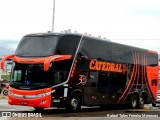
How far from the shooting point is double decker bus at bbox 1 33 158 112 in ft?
62.4

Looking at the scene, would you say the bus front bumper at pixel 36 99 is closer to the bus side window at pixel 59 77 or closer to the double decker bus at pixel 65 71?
the double decker bus at pixel 65 71

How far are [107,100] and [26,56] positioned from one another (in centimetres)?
612

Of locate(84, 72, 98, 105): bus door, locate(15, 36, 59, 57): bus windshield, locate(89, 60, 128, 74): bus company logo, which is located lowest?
locate(84, 72, 98, 105): bus door

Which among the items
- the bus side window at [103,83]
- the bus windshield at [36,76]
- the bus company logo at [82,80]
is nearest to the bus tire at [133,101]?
the bus side window at [103,83]

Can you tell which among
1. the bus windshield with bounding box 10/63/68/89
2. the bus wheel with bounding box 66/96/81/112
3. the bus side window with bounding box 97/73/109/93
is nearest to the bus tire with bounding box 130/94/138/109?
the bus side window with bounding box 97/73/109/93

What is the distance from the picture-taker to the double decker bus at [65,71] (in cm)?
1903

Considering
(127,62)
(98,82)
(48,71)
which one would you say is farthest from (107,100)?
(48,71)

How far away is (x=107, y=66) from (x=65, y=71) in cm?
416

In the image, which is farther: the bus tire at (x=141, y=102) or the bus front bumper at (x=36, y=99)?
the bus tire at (x=141, y=102)

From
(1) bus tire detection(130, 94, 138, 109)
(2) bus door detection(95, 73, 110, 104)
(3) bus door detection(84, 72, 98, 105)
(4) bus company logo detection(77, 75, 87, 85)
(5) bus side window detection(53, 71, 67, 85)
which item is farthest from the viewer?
(1) bus tire detection(130, 94, 138, 109)

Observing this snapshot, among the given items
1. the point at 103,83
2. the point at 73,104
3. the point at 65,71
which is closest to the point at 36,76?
the point at 65,71

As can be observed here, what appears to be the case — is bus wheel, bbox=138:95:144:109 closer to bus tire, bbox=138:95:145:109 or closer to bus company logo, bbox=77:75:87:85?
bus tire, bbox=138:95:145:109

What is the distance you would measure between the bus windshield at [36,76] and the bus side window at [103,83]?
131 inches

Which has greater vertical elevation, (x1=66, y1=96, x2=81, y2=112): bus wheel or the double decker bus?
the double decker bus
